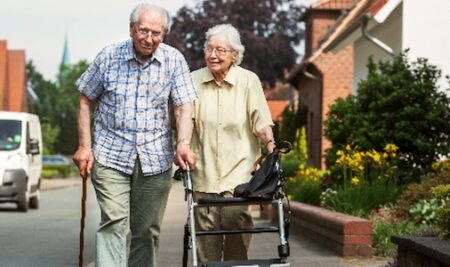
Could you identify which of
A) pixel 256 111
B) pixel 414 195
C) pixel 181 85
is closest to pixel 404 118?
pixel 414 195

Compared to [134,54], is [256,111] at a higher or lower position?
lower

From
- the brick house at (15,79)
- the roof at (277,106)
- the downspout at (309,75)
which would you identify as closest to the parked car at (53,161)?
the brick house at (15,79)

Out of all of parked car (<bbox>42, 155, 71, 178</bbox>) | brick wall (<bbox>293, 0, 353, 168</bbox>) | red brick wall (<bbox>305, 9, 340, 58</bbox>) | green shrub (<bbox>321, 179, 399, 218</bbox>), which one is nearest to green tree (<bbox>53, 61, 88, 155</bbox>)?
parked car (<bbox>42, 155, 71, 178</bbox>)

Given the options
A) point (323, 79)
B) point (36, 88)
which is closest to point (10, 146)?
point (323, 79)

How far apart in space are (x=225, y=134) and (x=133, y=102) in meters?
0.85

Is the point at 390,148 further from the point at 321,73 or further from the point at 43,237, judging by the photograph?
the point at 321,73

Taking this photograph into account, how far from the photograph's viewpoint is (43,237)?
16906 mm

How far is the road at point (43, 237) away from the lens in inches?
515

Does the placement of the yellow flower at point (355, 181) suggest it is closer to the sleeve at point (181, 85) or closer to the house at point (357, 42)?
the house at point (357, 42)

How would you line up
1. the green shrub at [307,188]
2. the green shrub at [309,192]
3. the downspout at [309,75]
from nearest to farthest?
the green shrub at [309,192]
the green shrub at [307,188]
the downspout at [309,75]

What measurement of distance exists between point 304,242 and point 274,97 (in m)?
51.9

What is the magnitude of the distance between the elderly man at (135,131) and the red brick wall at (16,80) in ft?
255

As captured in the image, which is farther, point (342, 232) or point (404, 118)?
point (404, 118)

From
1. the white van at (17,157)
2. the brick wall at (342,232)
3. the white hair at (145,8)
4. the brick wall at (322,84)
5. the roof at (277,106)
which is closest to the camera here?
the white hair at (145,8)
